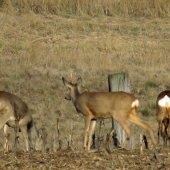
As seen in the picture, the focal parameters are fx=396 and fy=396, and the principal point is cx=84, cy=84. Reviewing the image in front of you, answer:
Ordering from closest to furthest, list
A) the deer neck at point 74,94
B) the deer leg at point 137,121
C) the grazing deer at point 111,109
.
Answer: the grazing deer at point 111,109 → the deer leg at point 137,121 → the deer neck at point 74,94

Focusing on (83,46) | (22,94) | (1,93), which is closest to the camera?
(1,93)

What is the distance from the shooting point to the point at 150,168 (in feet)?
16.9

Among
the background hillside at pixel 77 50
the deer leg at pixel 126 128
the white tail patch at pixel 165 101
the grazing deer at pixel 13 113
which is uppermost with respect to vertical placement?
the background hillside at pixel 77 50

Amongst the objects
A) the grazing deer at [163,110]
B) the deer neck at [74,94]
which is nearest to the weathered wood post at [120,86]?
the deer neck at [74,94]

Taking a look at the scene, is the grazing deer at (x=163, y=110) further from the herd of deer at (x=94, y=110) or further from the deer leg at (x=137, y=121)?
the deer leg at (x=137, y=121)

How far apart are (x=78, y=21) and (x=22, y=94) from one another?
975cm

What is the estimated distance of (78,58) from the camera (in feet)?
56.7

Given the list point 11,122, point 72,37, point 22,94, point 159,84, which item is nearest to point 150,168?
point 11,122

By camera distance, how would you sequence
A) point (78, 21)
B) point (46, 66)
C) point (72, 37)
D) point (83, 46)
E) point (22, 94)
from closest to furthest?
point (22, 94), point (46, 66), point (83, 46), point (72, 37), point (78, 21)

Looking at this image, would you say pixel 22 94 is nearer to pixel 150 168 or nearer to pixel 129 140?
pixel 129 140

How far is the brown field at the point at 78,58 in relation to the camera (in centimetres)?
576

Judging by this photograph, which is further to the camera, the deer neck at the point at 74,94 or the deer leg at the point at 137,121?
the deer neck at the point at 74,94

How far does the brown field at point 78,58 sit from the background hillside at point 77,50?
1.3 inches

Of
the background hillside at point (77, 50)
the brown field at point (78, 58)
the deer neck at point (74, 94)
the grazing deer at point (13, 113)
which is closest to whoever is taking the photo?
the brown field at point (78, 58)
